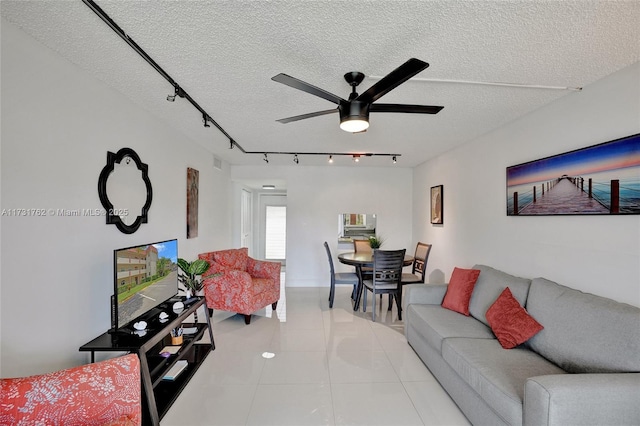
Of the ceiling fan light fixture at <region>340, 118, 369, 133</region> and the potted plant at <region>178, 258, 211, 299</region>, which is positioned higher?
the ceiling fan light fixture at <region>340, 118, 369, 133</region>

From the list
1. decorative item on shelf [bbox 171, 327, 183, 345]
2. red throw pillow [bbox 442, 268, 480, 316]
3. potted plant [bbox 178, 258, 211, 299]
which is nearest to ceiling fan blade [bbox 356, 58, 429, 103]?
red throw pillow [bbox 442, 268, 480, 316]

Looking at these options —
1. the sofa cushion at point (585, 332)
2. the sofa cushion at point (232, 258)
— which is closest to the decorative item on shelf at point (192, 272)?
the sofa cushion at point (232, 258)

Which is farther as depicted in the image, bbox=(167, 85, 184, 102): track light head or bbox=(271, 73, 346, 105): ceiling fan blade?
bbox=(167, 85, 184, 102): track light head

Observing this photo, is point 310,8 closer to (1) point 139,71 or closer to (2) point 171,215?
(1) point 139,71

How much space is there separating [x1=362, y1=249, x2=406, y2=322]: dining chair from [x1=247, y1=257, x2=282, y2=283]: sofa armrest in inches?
54.1

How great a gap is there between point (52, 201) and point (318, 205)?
448cm

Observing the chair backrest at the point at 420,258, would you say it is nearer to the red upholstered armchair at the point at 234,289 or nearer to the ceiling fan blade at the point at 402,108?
the red upholstered armchair at the point at 234,289

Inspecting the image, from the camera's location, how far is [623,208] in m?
Result: 1.98

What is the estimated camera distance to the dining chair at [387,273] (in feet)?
12.7

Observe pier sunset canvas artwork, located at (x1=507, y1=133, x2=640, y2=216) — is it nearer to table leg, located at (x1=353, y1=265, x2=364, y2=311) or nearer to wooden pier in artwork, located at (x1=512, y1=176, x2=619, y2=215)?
wooden pier in artwork, located at (x1=512, y1=176, x2=619, y2=215)

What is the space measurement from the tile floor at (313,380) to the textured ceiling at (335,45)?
97.6 inches

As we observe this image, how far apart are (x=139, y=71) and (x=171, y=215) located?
175 cm

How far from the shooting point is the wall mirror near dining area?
19.8 ft

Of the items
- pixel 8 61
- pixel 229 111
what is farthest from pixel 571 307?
pixel 8 61
